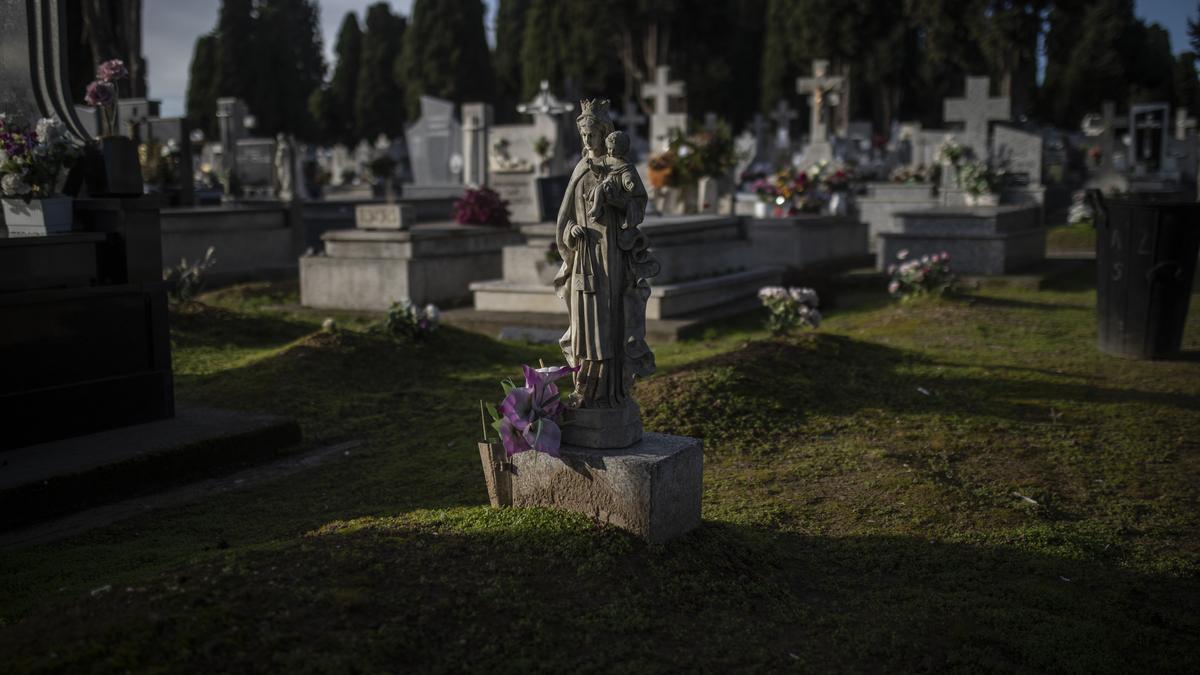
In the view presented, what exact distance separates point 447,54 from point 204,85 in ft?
41.7

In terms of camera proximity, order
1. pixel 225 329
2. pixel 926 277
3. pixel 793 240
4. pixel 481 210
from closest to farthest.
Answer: pixel 225 329 < pixel 926 277 < pixel 481 210 < pixel 793 240

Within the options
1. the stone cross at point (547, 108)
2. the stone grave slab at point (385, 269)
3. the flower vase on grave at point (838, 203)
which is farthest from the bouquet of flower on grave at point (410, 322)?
the stone cross at point (547, 108)

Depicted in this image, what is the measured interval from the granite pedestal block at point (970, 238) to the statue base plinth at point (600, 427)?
11589 millimetres

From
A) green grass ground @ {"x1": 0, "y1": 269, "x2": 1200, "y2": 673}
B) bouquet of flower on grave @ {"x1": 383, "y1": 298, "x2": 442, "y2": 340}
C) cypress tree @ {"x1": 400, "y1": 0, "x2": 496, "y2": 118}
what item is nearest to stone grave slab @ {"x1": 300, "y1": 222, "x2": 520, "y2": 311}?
bouquet of flower on grave @ {"x1": 383, "y1": 298, "x2": 442, "y2": 340}

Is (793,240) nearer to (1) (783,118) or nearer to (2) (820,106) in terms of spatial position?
(2) (820,106)

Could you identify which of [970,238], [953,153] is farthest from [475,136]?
[970,238]

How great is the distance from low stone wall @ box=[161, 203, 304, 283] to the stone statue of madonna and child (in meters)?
11.2

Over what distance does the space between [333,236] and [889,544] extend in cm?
962

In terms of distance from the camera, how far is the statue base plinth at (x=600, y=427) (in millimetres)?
4402

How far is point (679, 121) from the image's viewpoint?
2055cm

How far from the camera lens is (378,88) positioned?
185ft

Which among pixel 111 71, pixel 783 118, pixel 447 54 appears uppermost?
pixel 447 54

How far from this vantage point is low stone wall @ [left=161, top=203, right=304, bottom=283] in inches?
574

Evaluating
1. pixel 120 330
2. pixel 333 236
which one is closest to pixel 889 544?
pixel 120 330
